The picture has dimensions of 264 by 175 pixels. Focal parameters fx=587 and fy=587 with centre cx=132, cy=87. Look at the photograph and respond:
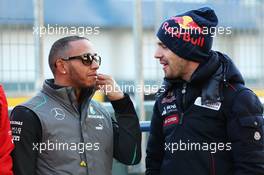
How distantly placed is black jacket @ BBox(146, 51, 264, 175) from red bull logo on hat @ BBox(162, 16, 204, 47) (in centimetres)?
12

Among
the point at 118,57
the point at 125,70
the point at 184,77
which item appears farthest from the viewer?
the point at 118,57

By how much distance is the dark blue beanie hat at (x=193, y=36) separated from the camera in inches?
130

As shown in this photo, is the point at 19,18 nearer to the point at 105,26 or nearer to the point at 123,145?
the point at 123,145

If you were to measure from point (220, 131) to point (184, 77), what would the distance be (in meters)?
0.39

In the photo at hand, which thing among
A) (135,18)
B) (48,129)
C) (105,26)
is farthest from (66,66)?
(105,26)

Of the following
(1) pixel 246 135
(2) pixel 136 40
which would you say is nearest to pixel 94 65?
(1) pixel 246 135

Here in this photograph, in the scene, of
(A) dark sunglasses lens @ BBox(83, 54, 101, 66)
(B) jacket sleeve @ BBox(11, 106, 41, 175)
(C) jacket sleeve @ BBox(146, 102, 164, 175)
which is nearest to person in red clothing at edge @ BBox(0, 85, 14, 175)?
(B) jacket sleeve @ BBox(11, 106, 41, 175)

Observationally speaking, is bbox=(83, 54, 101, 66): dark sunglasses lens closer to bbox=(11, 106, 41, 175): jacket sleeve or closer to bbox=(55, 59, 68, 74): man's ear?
bbox=(55, 59, 68, 74): man's ear

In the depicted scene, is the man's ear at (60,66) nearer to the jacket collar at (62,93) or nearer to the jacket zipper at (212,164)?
the jacket collar at (62,93)

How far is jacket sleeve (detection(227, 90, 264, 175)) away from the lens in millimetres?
3057

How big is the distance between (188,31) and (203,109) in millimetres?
458

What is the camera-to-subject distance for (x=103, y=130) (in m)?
3.46
